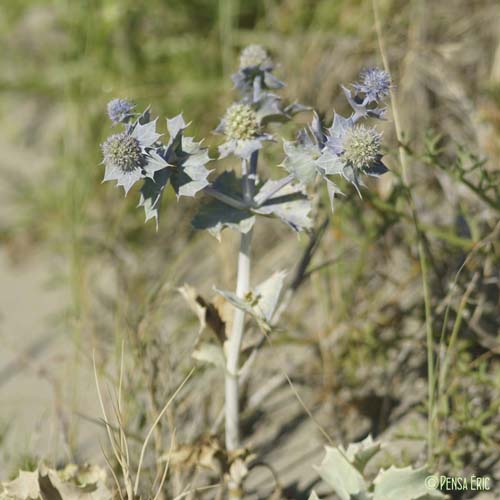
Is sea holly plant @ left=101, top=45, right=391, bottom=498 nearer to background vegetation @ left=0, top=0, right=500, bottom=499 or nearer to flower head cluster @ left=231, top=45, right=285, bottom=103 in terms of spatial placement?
flower head cluster @ left=231, top=45, right=285, bottom=103

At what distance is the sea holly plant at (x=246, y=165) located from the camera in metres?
1.27

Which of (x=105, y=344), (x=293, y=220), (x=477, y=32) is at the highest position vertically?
(x=477, y=32)

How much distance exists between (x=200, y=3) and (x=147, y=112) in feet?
6.80

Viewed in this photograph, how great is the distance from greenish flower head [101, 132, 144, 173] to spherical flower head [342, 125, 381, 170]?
389 mm

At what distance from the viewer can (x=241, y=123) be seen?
1.44m

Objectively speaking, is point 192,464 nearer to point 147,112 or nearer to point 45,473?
point 45,473

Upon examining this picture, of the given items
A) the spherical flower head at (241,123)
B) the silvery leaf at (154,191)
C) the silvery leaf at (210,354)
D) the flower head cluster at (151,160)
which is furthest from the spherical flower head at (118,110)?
the silvery leaf at (210,354)

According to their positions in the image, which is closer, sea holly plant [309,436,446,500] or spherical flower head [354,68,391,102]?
spherical flower head [354,68,391,102]

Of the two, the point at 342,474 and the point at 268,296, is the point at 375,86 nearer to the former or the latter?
the point at 268,296

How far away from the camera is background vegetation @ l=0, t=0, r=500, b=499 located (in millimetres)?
1773

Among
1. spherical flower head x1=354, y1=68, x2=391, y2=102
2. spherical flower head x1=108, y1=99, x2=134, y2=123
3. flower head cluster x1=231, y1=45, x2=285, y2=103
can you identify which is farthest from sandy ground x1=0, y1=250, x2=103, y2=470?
spherical flower head x1=354, y1=68, x2=391, y2=102

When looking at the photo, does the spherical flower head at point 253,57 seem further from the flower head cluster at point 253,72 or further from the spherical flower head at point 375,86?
the spherical flower head at point 375,86

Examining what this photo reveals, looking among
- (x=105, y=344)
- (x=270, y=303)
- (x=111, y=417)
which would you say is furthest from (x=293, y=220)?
(x=105, y=344)

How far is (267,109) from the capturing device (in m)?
1.50
